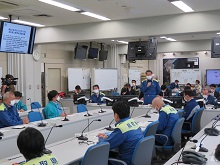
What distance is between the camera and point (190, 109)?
5.77 metres

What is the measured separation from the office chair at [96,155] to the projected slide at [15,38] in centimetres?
440

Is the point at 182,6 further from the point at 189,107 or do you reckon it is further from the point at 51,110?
the point at 51,110

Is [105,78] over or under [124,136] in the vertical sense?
over

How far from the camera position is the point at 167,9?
707cm

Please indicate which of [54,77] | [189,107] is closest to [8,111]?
[189,107]

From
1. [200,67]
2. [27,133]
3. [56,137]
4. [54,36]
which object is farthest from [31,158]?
[200,67]

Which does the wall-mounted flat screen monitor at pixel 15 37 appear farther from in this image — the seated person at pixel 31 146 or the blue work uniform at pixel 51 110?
the seated person at pixel 31 146

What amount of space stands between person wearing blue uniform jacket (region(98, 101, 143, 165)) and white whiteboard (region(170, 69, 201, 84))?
41.1 feet

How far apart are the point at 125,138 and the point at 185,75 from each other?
1277 cm

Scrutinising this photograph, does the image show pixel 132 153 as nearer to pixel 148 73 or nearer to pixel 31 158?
pixel 31 158

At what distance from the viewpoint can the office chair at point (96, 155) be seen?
2562 mm

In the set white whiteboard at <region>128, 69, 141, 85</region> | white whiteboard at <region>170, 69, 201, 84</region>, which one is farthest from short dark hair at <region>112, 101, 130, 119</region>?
white whiteboard at <region>170, 69, 201, 84</region>

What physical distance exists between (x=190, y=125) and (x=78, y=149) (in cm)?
286

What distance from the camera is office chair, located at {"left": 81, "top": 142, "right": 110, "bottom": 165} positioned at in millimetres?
2562
